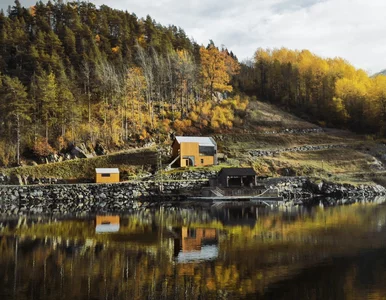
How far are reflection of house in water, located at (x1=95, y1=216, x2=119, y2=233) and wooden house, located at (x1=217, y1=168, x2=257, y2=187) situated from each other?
2226 cm

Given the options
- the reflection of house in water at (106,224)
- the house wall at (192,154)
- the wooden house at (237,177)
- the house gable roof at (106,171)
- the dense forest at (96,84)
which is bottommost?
the reflection of house in water at (106,224)

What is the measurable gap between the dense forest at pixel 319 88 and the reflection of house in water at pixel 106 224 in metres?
69.5

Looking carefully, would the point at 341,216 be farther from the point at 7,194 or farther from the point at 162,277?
the point at 7,194

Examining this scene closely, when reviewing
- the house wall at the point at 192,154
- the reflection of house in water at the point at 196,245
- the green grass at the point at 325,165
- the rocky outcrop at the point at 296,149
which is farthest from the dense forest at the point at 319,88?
the reflection of house in water at the point at 196,245

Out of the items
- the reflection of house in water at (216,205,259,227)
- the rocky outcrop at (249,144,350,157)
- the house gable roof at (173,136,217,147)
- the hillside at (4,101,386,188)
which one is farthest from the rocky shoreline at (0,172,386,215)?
the rocky outcrop at (249,144,350,157)

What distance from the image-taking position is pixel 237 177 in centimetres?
6038

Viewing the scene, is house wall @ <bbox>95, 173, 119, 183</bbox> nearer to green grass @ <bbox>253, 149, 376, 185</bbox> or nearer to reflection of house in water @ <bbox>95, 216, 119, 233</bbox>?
reflection of house in water @ <bbox>95, 216, 119, 233</bbox>

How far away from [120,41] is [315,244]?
303ft

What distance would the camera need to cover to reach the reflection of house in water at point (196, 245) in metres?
22.6

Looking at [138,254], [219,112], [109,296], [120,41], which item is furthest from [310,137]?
[109,296]

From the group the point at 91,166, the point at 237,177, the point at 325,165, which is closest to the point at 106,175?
the point at 91,166

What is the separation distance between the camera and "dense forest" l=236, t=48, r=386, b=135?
3716 inches

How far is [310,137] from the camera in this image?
279ft

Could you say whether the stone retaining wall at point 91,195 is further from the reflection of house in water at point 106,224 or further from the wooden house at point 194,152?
the reflection of house in water at point 106,224
